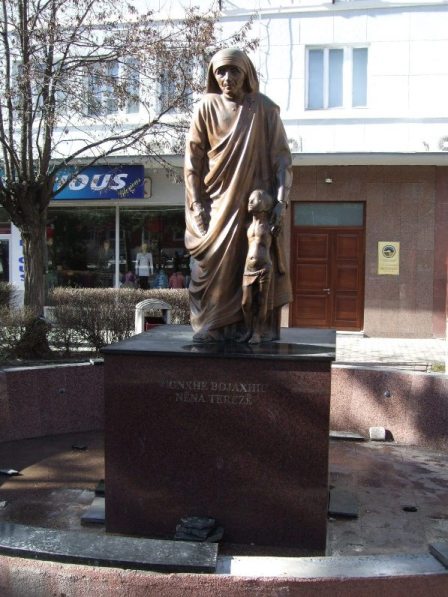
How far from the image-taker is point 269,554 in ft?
13.8

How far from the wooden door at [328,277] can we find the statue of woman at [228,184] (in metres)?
11.6

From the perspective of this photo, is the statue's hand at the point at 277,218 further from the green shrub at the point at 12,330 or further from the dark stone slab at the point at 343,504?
the green shrub at the point at 12,330

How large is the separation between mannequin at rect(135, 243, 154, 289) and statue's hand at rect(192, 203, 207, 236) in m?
13.2

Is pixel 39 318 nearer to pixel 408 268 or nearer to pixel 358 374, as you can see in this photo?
pixel 358 374

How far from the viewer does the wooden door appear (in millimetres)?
16344

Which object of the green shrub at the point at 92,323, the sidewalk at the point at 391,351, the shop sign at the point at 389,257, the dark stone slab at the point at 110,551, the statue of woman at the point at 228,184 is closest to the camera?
the dark stone slab at the point at 110,551

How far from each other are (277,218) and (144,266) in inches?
535

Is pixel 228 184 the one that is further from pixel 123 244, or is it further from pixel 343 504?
pixel 123 244

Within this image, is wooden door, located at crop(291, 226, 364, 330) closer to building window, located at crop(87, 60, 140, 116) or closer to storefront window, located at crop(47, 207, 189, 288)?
storefront window, located at crop(47, 207, 189, 288)

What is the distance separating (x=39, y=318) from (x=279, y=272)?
20.3ft

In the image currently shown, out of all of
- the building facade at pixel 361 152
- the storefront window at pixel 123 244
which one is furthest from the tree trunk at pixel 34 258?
the storefront window at pixel 123 244

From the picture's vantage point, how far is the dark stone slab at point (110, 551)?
117 inches

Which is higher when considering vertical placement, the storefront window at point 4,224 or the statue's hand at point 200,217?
the storefront window at point 4,224

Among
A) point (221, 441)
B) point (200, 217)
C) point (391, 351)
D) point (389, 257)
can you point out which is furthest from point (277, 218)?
point (389, 257)
